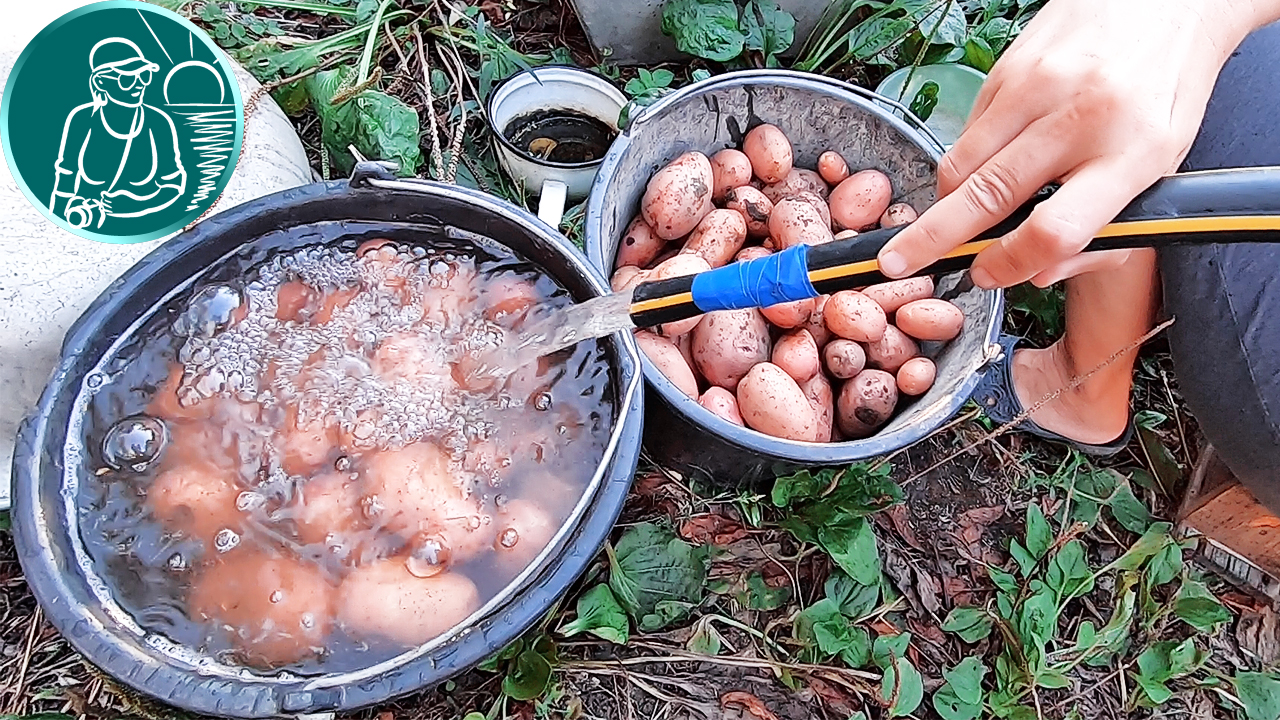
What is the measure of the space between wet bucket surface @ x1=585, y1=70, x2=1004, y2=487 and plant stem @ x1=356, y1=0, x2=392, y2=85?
48cm

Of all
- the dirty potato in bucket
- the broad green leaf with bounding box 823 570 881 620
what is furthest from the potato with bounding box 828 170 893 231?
the broad green leaf with bounding box 823 570 881 620

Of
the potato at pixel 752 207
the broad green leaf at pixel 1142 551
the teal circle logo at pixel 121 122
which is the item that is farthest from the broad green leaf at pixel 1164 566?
the teal circle logo at pixel 121 122

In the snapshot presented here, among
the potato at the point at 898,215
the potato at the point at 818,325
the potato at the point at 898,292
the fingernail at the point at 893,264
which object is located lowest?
the potato at the point at 818,325

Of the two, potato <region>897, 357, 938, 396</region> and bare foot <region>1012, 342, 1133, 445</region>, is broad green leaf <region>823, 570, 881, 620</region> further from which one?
bare foot <region>1012, 342, 1133, 445</region>

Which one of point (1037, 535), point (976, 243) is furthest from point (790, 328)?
point (976, 243)

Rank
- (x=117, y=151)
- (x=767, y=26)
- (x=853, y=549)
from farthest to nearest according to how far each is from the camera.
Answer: (x=767, y=26) → (x=853, y=549) → (x=117, y=151)

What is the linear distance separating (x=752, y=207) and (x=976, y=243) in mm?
690

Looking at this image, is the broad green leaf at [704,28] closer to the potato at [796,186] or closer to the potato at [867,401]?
the potato at [796,186]

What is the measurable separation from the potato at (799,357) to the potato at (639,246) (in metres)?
0.26

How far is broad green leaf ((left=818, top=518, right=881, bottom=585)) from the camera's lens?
130 cm

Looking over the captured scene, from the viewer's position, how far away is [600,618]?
4.10ft

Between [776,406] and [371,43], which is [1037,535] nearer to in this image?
[776,406]

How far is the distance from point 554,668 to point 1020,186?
0.83 metres

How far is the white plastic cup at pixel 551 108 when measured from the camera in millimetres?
1512
